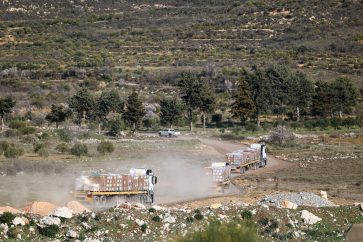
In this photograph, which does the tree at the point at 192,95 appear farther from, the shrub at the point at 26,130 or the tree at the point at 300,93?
the shrub at the point at 26,130

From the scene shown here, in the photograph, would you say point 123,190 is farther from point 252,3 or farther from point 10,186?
point 252,3

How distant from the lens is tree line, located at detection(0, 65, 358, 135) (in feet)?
241

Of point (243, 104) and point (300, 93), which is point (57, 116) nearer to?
point (243, 104)

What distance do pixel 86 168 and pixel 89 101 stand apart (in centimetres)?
2747

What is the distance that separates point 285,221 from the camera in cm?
2991

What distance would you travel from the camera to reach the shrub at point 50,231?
26.5m

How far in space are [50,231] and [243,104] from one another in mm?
52310

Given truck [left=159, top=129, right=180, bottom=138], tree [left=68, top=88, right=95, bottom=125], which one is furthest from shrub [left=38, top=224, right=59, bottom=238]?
tree [left=68, top=88, right=95, bottom=125]

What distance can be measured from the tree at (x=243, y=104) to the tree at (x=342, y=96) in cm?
924

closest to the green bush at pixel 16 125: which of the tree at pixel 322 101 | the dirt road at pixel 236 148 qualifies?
the dirt road at pixel 236 148

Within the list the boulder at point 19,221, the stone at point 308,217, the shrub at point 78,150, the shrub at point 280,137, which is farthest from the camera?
the shrub at point 280,137

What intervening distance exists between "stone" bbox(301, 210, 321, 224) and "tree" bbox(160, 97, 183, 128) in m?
45.1

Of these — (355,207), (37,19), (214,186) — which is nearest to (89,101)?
(214,186)

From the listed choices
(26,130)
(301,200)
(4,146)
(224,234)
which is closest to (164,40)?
(26,130)
